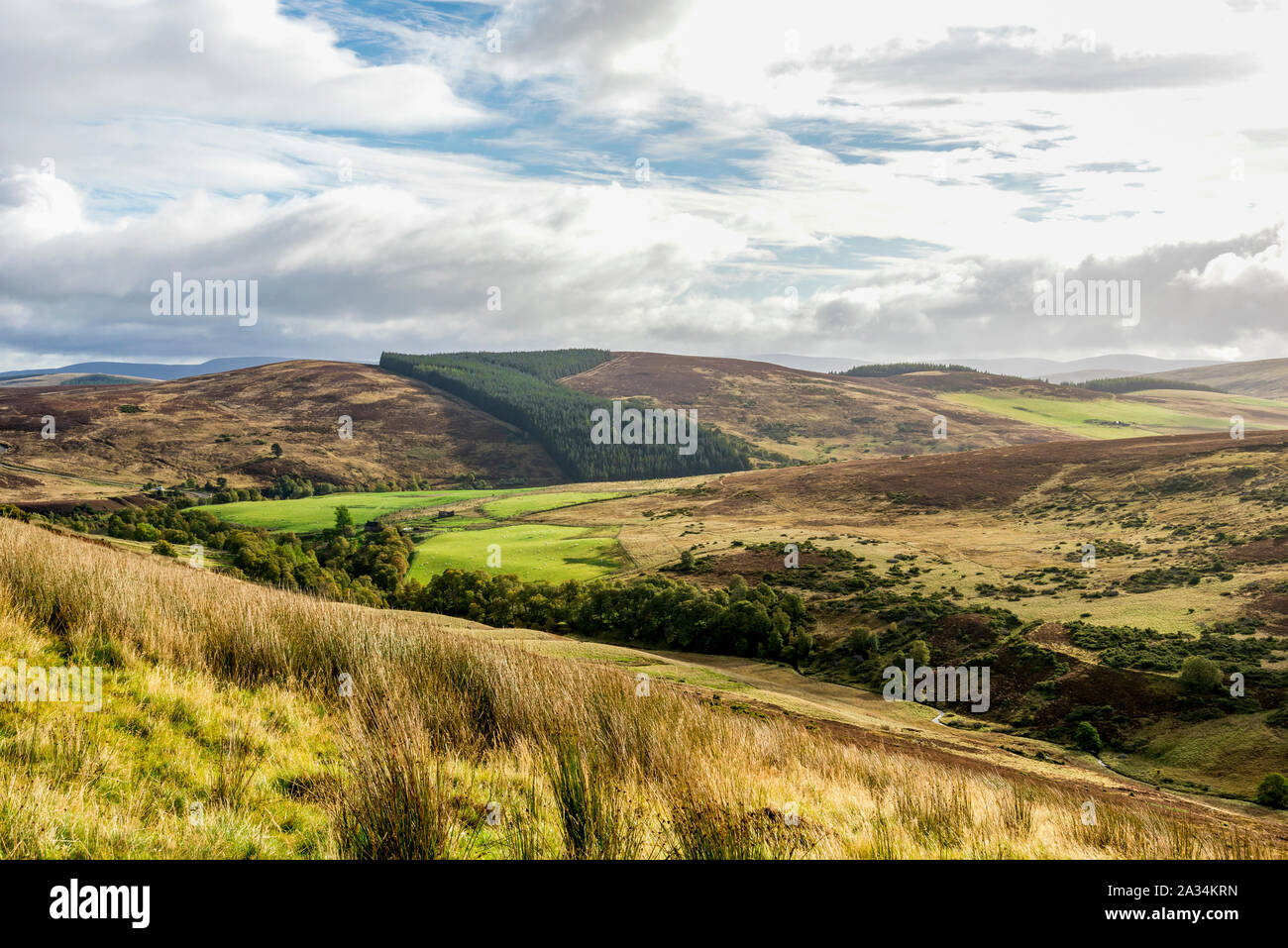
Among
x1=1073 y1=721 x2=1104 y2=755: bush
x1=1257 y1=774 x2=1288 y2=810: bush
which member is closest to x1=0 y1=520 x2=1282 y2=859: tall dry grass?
x1=1257 y1=774 x2=1288 y2=810: bush

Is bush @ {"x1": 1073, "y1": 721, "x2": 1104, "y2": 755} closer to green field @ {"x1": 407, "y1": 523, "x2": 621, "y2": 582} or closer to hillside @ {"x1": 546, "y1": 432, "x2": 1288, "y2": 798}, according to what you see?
hillside @ {"x1": 546, "y1": 432, "x2": 1288, "y2": 798}

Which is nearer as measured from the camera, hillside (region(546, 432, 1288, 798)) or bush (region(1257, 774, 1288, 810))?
bush (region(1257, 774, 1288, 810))

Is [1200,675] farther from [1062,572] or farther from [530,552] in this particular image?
[530,552]

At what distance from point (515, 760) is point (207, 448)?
184 metres

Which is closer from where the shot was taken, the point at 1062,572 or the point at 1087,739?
the point at 1087,739

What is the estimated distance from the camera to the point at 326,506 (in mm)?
131125

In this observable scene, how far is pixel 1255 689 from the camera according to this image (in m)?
39.3

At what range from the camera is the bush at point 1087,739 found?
37.6m

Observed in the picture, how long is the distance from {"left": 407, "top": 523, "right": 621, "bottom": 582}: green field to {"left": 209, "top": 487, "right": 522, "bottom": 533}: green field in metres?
25.0

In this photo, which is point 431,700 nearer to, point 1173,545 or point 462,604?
point 462,604

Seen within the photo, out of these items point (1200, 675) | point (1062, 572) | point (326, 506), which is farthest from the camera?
point (326, 506)

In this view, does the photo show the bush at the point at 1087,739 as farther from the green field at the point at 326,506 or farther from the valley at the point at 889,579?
the green field at the point at 326,506

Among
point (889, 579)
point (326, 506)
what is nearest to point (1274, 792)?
point (889, 579)

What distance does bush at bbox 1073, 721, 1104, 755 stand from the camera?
37625mm
